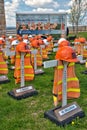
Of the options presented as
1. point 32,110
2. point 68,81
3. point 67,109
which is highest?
point 68,81

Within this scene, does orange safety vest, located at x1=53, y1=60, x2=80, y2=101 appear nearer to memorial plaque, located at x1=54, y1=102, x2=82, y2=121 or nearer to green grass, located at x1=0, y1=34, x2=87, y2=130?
memorial plaque, located at x1=54, y1=102, x2=82, y2=121

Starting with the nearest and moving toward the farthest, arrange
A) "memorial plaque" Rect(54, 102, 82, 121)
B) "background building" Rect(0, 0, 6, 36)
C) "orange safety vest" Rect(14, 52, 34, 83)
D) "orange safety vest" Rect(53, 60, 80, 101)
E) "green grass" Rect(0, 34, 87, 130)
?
"green grass" Rect(0, 34, 87, 130), "memorial plaque" Rect(54, 102, 82, 121), "orange safety vest" Rect(53, 60, 80, 101), "orange safety vest" Rect(14, 52, 34, 83), "background building" Rect(0, 0, 6, 36)

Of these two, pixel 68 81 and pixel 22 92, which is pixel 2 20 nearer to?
pixel 22 92

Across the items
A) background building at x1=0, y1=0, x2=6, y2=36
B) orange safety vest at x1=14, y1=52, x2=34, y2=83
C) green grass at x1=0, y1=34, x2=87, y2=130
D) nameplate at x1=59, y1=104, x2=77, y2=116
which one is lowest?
green grass at x1=0, y1=34, x2=87, y2=130

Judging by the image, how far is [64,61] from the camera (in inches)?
206

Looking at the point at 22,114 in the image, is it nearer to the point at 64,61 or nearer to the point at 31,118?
the point at 31,118

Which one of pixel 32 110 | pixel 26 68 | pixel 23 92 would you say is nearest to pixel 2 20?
pixel 26 68

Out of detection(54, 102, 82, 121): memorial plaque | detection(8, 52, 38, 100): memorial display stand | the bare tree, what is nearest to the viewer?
detection(54, 102, 82, 121): memorial plaque

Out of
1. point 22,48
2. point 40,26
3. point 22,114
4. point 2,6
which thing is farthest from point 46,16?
point 22,114

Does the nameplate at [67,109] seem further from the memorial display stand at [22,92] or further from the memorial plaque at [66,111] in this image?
the memorial display stand at [22,92]

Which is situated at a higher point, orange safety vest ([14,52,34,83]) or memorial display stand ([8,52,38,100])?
orange safety vest ([14,52,34,83])

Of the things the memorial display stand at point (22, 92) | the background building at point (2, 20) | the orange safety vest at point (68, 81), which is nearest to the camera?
the orange safety vest at point (68, 81)

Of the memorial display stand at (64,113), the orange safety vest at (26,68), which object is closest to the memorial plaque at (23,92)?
the orange safety vest at (26,68)

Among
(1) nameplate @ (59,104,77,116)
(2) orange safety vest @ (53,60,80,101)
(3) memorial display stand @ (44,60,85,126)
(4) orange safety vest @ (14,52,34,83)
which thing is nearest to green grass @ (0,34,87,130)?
(3) memorial display stand @ (44,60,85,126)
